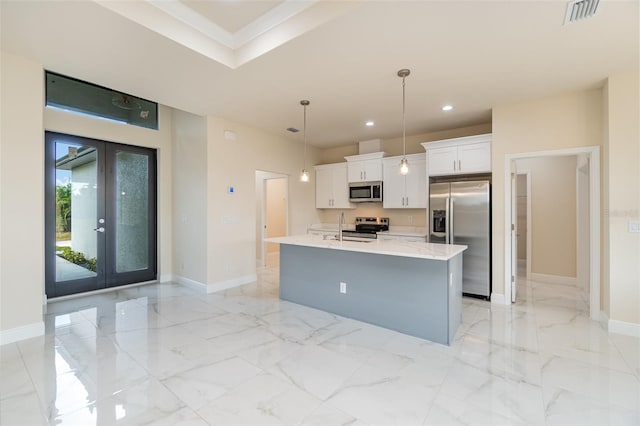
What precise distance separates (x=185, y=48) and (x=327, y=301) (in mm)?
3185

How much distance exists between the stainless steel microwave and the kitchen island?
2.32 metres

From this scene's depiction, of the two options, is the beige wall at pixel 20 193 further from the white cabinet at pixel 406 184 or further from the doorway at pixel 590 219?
the doorway at pixel 590 219

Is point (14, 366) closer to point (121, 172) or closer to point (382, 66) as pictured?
point (121, 172)

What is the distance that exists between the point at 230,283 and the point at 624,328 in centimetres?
514

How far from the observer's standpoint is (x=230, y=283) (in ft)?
16.3

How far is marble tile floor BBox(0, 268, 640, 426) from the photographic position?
6.23 ft

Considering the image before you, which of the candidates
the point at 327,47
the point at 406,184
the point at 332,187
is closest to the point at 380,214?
the point at 406,184

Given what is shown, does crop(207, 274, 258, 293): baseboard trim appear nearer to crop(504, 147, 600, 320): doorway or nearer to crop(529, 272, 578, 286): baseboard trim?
crop(504, 147, 600, 320): doorway

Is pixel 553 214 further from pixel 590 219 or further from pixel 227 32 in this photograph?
pixel 227 32

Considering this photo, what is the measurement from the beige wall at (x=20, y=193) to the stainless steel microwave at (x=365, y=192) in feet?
15.5

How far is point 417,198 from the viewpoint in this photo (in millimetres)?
5312

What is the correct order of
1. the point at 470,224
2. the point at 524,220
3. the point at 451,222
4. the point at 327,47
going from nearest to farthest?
the point at 327,47 → the point at 470,224 → the point at 451,222 → the point at 524,220

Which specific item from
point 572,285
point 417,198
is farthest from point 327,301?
point 572,285

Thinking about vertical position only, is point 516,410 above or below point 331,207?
below
